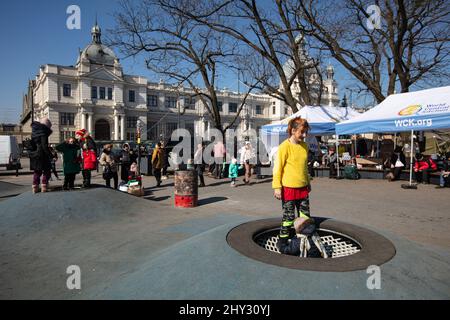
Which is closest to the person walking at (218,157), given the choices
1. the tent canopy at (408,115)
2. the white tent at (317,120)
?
the white tent at (317,120)

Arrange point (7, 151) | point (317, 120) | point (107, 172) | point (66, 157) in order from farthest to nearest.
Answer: point (7, 151)
point (317, 120)
point (107, 172)
point (66, 157)

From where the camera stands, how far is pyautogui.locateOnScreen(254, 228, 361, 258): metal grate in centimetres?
399

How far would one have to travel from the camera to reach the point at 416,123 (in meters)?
10.0

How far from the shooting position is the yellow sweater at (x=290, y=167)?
3992 millimetres

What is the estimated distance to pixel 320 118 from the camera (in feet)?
48.6

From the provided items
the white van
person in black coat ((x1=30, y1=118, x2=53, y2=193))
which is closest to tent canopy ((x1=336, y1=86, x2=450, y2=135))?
person in black coat ((x1=30, y1=118, x2=53, y2=193))

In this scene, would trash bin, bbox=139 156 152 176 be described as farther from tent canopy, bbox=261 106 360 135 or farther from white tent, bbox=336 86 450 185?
white tent, bbox=336 86 450 185

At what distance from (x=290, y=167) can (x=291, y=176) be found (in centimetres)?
13

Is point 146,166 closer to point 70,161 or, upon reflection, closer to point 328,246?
point 70,161

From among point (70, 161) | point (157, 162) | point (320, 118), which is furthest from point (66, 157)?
point (320, 118)

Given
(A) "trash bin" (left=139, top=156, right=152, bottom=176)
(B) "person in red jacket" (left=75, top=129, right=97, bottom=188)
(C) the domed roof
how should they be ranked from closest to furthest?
(B) "person in red jacket" (left=75, top=129, right=97, bottom=188), (A) "trash bin" (left=139, top=156, right=152, bottom=176), (C) the domed roof

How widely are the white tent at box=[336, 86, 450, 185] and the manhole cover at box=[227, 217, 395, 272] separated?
7750mm
